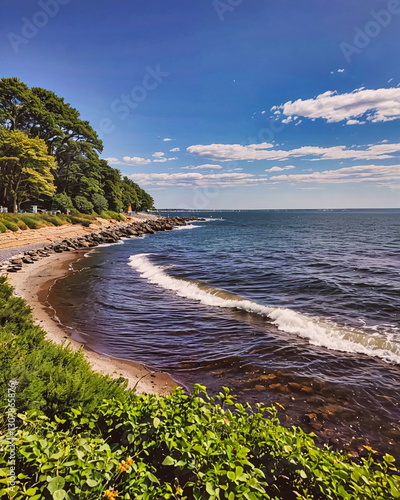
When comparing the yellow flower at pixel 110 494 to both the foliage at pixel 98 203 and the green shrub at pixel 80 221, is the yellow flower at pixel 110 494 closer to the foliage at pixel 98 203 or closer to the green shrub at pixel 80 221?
the green shrub at pixel 80 221

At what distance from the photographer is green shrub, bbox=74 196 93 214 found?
5650cm

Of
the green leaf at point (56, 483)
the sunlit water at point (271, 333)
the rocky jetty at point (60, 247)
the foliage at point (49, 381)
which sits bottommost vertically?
the sunlit water at point (271, 333)

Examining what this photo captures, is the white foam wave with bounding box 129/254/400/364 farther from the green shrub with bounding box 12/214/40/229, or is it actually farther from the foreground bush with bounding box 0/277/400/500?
the green shrub with bounding box 12/214/40/229

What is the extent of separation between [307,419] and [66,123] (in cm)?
6227

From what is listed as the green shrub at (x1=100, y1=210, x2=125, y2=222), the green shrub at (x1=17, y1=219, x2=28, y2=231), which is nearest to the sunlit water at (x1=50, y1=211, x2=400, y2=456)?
the green shrub at (x1=17, y1=219, x2=28, y2=231)

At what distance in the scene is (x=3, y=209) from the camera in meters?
39.8

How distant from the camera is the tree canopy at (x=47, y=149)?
39969mm

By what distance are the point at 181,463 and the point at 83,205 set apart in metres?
61.2

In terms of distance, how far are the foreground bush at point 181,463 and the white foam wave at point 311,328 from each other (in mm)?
7474

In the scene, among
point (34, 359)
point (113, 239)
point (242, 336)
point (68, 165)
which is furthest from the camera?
point (68, 165)

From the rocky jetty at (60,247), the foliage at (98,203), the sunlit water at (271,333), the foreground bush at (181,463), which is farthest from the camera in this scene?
the foliage at (98,203)

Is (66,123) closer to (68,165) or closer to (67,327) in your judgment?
(68,165)

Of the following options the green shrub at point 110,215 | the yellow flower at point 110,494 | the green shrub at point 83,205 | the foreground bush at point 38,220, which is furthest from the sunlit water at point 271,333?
the green shrub at point 110,215

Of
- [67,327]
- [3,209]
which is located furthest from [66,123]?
[67,327]
